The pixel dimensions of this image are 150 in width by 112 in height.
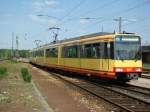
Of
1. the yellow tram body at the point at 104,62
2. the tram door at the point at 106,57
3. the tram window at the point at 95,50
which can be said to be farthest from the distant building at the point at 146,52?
the tram door at the point at 106,57

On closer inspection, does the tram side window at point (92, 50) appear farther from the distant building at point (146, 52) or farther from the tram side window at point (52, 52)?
the distant building at point (146, 52)

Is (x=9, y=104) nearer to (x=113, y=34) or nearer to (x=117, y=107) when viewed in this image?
(x=117, y=107)

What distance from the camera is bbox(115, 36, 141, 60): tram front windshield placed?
2223cm

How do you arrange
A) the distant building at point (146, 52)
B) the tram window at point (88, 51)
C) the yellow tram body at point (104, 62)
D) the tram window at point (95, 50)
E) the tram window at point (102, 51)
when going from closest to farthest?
the yellow tram body at point (104, 62) → the tram window at point (102, 51) → the tram window at point (95, 50) → the tram window at point (88, 51) → the distant building at point (146, 52)

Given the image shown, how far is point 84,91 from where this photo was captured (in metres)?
20.2

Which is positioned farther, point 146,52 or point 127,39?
point 146,52

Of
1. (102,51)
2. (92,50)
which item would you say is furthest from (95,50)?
(102,51)

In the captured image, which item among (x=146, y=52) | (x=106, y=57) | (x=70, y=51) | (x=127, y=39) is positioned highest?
(x=127, y=39)

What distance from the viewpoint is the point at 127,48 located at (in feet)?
74.4

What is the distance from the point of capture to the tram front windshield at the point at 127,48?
72.9ft

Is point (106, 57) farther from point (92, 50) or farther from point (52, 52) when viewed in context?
point (52, 52)

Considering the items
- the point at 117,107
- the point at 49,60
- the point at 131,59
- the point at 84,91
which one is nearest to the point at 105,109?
the point at 117,107

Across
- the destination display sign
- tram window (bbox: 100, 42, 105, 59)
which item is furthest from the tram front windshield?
tram window (bbox: 100, 42, 105, 59)

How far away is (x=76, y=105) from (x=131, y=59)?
346 inches
